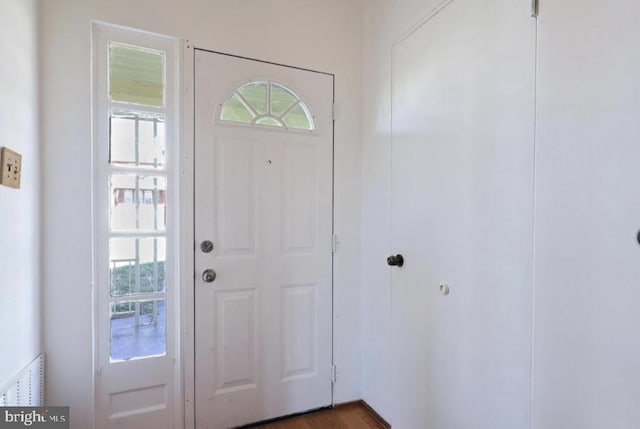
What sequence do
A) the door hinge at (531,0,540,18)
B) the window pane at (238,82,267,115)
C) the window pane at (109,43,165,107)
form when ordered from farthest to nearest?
the window pane at (238,82,267,115) → the window pane at (109,43,165,107) → the door hinge at (531,0,540,18)

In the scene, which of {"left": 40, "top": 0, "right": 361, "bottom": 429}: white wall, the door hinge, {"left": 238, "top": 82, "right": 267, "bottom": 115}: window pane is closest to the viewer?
the door hinge

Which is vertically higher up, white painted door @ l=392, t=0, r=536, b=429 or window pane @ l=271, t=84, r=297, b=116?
window pane @ l=271, t=84, r=297, b=116

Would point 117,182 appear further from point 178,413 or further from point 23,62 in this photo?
point 178,413

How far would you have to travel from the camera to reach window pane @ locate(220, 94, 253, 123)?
5.86 feet

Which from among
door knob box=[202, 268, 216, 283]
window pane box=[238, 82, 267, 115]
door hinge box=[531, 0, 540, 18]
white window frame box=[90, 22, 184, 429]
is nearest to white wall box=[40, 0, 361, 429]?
white window frame box=[90, 22, 184, 429]

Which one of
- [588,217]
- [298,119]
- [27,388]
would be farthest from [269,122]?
[27,388]

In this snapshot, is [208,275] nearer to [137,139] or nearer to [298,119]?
[137,139]

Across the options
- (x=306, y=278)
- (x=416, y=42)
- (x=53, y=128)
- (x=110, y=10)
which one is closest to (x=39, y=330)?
(x=53, y=128)

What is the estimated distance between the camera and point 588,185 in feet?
2.99

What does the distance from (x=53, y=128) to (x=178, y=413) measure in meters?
1.53

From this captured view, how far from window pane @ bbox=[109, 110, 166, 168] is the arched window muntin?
33 cm

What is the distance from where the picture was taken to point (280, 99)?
1916 mm

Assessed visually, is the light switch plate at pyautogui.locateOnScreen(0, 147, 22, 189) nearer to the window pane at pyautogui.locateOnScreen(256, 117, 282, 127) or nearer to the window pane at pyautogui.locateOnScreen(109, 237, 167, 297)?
the window pane at pyautogui.locateOnScreen(109, 237, 167, 297)

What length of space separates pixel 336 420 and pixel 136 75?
7.28 feet
